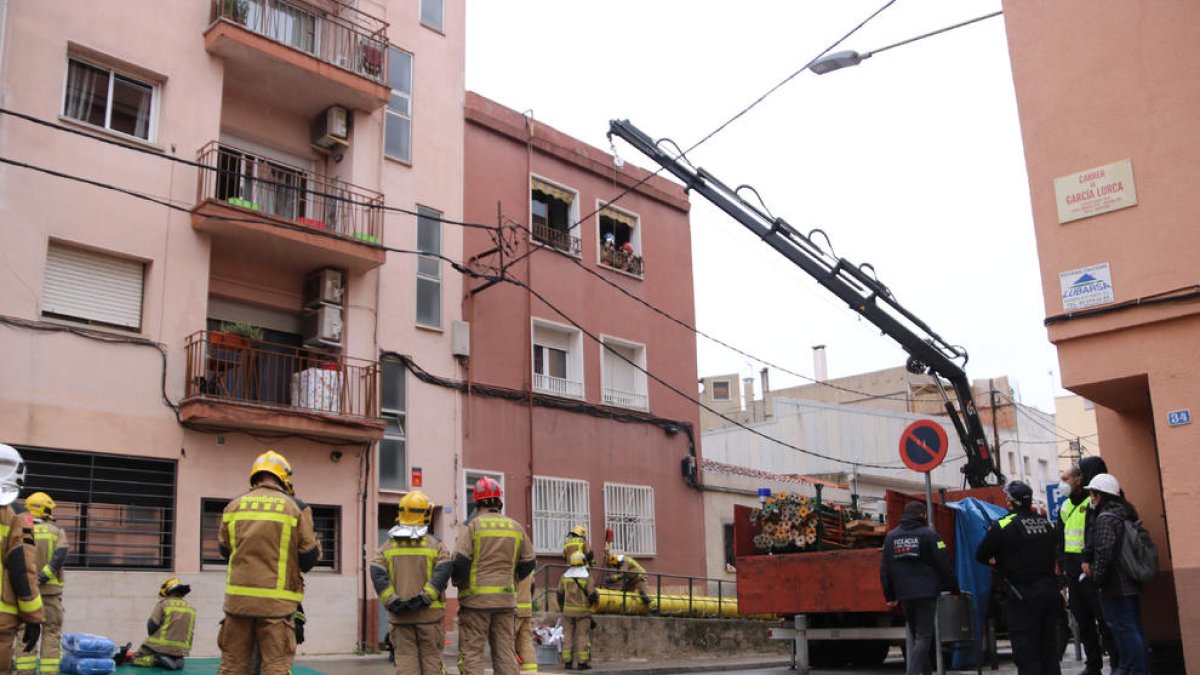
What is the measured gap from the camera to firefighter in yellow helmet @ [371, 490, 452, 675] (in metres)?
8.73

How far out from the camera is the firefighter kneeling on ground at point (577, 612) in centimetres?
1429

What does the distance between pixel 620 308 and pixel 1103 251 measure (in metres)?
13.2

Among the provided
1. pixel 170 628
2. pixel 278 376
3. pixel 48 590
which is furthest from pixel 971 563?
pixel 278 376

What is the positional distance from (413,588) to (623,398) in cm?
1459

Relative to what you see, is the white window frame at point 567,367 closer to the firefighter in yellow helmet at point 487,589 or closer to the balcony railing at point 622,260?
the balcony railing at point 622,260

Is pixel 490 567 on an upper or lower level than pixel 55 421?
lower

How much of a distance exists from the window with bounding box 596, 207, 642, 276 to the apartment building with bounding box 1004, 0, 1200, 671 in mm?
12321

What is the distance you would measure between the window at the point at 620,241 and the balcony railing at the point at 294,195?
20.1 feet

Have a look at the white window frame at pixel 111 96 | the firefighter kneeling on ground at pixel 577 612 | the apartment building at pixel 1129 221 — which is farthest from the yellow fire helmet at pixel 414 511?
the white window frame at pixel 111 96

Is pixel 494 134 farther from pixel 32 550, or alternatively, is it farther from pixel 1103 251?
pixel 32 550

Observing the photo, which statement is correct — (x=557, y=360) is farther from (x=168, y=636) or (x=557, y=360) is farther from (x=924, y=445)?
(x=924, y=445)

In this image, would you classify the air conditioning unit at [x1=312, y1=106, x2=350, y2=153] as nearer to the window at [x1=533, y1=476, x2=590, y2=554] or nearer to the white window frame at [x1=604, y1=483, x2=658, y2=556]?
the window at [x1=533, y1=476, x2=590, y2=554]

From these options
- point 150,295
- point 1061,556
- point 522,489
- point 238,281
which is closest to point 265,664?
point 1061,556

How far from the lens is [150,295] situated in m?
15.9
